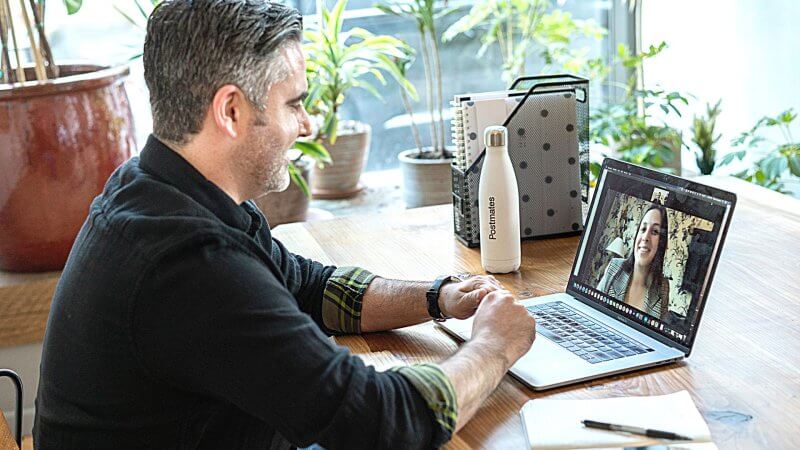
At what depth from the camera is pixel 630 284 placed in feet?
5.10

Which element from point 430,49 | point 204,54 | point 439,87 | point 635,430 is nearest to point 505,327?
point 635,430

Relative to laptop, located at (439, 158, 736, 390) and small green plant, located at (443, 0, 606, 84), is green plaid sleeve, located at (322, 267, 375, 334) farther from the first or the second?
small green plant, located at (443, 0, 606, 84)

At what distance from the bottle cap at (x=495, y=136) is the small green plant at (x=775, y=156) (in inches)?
66.7

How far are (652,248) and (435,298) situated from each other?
354 mm

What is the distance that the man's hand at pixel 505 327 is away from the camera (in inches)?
55.5

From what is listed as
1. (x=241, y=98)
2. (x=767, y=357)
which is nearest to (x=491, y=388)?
(x=767, y=357)

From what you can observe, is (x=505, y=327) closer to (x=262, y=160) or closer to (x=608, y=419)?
(x=608, y=419)

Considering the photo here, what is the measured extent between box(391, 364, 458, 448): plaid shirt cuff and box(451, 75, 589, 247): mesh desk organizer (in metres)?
0.74

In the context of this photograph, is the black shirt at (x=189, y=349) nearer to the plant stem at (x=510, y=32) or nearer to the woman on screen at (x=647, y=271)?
the woman on screen at (x=647, y=271)

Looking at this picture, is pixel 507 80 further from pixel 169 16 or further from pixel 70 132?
pixel 169 16

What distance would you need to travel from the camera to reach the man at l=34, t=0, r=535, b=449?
1.20 meters

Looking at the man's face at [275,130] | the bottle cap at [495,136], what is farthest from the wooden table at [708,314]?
the man's face at [275,130]

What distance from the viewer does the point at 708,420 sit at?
1.24 meters

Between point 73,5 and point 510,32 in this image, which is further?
point 510,32
